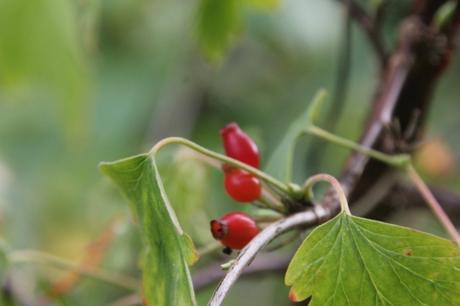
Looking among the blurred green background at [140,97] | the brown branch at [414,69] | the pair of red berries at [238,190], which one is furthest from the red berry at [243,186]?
the blurred green background at [140,97]

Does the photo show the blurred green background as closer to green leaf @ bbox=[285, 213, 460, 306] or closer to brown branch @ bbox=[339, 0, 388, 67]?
brown branch @ bbox=[339, 0, 388, 67]

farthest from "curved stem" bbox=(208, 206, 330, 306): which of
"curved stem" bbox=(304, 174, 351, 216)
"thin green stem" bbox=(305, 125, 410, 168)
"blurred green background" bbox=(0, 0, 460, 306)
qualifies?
"blurred green background" bbox=(0, 0, 460, 306)

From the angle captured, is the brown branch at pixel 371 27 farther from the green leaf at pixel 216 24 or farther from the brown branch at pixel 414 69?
the green leaf at pixel 216 24

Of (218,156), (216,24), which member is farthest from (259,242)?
(216,24)

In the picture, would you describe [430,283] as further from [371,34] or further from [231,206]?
[231,206]

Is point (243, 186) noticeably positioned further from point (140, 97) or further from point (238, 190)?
point (140, 97)

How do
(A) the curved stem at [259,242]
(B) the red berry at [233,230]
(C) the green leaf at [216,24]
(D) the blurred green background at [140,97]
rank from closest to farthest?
(A) the curved stem at [259,242] < (B) the red berry at [233,230] < (C) the green leaf at [216,24] < (D) the blurred green background at [140,97]

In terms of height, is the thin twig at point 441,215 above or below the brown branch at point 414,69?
below
